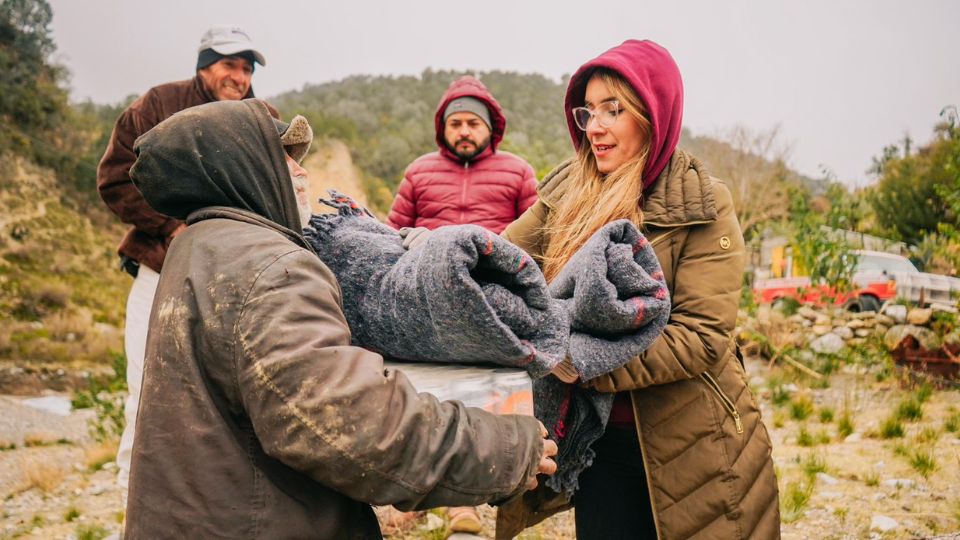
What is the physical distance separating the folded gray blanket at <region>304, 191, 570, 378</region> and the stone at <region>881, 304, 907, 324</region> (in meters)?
9.36

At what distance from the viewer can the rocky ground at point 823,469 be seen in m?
3.60

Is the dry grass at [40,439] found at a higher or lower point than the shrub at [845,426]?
lower

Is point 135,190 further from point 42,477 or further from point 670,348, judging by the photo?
point 42,477

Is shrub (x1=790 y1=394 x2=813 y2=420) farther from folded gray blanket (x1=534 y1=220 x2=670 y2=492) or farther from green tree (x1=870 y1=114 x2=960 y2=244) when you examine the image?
green tree (x1=870 y1=114 x2=960 y2=244)

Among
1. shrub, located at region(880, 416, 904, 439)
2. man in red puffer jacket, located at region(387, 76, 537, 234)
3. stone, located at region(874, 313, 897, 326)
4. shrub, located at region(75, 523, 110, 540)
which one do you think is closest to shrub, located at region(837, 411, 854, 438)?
shrub, located at region(880, 416, 904, 439)

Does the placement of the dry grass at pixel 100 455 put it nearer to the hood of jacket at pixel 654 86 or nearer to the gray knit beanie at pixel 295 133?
the gray knit beanie at pixel 295 133

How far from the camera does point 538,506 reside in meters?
2.09

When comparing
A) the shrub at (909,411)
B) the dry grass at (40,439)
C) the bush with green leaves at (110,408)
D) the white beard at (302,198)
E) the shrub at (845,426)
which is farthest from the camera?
the dry grass at (40,439)

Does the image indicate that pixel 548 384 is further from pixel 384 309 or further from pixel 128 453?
pixel 128 453

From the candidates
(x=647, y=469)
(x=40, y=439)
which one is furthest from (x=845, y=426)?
(x=40, y=439)

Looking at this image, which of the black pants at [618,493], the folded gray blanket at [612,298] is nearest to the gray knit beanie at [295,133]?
the folded gray blanket at [612,298]

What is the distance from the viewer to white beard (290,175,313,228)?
60.6 inches

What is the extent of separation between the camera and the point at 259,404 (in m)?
1.15

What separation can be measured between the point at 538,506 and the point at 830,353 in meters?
7.29
